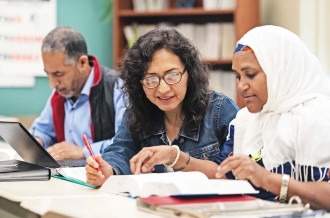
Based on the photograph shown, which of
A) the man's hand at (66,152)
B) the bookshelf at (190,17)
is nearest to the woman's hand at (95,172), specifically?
the man's hand at (66,152)

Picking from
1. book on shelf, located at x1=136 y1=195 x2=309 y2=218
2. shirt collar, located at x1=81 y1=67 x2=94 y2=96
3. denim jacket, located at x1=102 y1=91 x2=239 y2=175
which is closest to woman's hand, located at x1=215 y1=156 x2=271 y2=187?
book on shelf, located at x1=136 y1=195 x2=309 y2=218

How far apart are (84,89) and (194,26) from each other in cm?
153

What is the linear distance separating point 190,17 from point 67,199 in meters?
3.25

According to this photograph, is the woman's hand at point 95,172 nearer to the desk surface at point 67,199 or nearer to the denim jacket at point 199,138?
the desk surface at point 67,199

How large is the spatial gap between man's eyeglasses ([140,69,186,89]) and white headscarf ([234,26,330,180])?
0.44 m

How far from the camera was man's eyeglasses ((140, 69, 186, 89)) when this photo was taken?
7.64ft

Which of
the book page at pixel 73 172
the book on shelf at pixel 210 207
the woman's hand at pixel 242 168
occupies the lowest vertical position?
the book page at pixel 73 172

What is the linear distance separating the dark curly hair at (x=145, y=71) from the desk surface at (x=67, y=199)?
0.42 metres

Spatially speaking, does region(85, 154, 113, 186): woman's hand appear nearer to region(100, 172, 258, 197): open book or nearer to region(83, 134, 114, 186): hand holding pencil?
region(83, 134, 114, 186): hand holding pencil

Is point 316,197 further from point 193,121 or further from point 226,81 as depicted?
point 226,81

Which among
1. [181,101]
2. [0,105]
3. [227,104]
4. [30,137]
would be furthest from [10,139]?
[0,105]

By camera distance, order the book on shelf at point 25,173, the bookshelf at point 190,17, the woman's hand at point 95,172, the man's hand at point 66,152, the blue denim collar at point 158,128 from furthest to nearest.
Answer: the bookshelf at point 190,17, the man's hand at point 66,152, the blue denim collar at point 158,128, the book on shelf at point 25,173, the woman's hand at point 95,172

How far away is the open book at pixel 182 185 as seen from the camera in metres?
1.63

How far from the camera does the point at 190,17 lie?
4.95m
